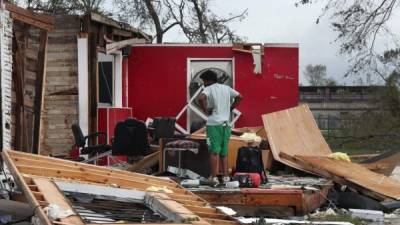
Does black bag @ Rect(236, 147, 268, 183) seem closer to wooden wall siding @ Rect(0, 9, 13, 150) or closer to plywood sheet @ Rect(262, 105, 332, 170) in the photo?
plywood sheet @ Rect(262, 105, 332, 170)

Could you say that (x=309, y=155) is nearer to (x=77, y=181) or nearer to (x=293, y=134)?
(x=293, y=134)

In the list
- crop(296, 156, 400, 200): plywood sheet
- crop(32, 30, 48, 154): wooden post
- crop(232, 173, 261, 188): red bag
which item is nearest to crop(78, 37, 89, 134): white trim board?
crop(32, 30, 48, 154): wooden post

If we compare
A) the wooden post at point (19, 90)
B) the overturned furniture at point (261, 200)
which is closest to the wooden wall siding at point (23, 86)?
the wooden post at point (19, 90)

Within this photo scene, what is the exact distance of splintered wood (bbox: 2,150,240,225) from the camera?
Result: 498 centimetres

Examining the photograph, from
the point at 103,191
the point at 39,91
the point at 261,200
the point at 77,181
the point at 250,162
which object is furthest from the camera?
the point at 39,91

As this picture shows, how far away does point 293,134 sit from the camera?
41.5 feet

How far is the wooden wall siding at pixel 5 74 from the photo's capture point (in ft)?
27.9

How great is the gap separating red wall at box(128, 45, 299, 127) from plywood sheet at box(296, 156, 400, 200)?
4.07 m

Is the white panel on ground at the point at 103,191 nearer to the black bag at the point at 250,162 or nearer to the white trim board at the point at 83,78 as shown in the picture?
the black bag at the point at 250,162

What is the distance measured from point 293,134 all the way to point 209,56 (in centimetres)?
327

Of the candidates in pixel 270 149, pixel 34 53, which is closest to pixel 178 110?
pixel 270 149

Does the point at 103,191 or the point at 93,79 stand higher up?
the point at 93,79

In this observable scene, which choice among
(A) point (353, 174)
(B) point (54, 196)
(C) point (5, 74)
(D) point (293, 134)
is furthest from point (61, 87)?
(B) point (54, 196)

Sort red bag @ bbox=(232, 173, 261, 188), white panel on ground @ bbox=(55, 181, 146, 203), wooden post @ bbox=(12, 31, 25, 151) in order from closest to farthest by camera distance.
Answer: white panel on ground @ bbox=(55, 181, 146, 203)
red bag @ bbox=(232, 173, 261, 188)
wooden post @ bbox=(12, 31, 25, 151)
